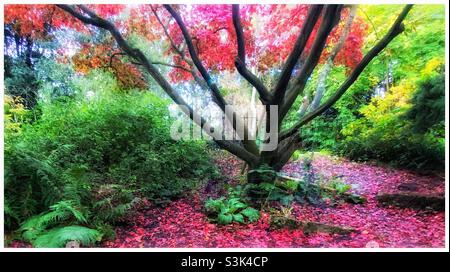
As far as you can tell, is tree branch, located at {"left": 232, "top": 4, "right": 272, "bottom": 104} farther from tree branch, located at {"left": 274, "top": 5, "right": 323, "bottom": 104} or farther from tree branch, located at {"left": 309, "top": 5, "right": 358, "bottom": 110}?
tree branch, located at {"left": 309, "top": 5, "right": 358, "bottom": 110}

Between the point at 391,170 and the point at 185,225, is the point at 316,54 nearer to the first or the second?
the point at 391,170

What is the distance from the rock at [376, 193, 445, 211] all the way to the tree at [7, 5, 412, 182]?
1.29 metres

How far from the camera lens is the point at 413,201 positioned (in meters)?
3.29

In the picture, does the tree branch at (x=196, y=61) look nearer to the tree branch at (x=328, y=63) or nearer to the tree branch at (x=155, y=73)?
the tree branch at (x=155, y=73)

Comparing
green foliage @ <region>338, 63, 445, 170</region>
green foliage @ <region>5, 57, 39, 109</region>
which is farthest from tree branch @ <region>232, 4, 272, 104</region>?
green foliage @ <region>5, 57, 39, 109</region>

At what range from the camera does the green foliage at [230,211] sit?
3.16m

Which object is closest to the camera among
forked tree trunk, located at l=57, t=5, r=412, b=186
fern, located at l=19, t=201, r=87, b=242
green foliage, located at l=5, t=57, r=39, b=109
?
fern, located at l=19, t=201, r=87, b=242

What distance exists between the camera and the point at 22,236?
258cm

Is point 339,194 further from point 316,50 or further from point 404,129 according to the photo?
→ point 316,50

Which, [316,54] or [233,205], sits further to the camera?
[316,54]

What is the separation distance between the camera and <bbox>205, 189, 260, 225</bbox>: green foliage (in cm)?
316
